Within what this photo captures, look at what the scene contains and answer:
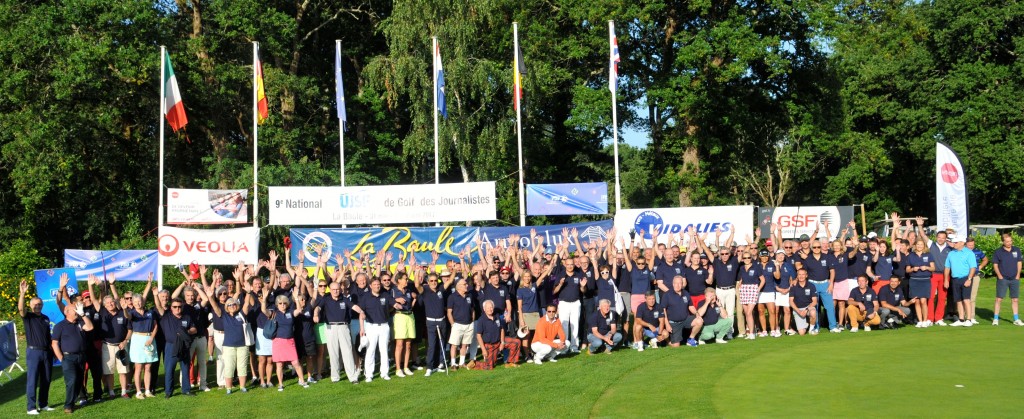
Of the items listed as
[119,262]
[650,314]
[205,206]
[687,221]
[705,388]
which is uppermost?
[205,206]

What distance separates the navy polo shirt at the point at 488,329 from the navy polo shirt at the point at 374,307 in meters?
1.61

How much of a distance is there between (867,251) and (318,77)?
27.7 m

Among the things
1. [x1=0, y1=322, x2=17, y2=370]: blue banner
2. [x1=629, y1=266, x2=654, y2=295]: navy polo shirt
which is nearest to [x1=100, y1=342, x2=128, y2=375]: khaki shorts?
[x1=0, y1=322, x2=17, y2=370]: blue banner

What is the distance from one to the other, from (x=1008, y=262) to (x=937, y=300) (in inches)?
61.4

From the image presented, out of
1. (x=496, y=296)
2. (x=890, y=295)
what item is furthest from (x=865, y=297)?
(x=496, y=296)

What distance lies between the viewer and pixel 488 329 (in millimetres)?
15500

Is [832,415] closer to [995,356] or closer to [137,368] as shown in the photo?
[995,356]

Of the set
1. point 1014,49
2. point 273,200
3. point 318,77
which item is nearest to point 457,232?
point 273,200

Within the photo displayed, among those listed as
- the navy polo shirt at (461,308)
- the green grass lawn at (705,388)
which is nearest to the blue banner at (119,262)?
the green grass lawn at (705,388)

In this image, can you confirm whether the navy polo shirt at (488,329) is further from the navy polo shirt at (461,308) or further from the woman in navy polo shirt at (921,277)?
the woman in navy polo shirt at (921,277)

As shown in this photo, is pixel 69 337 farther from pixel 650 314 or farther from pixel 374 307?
pixel 650 314

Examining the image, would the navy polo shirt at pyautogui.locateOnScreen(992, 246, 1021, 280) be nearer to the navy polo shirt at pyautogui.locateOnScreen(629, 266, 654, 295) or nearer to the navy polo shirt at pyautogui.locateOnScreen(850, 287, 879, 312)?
the navy polo shirt at pyautogui.locateOnScreen(850, 287, 879, 312)

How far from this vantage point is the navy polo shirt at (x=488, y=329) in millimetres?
15500

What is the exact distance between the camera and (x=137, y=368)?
14.5 metres
